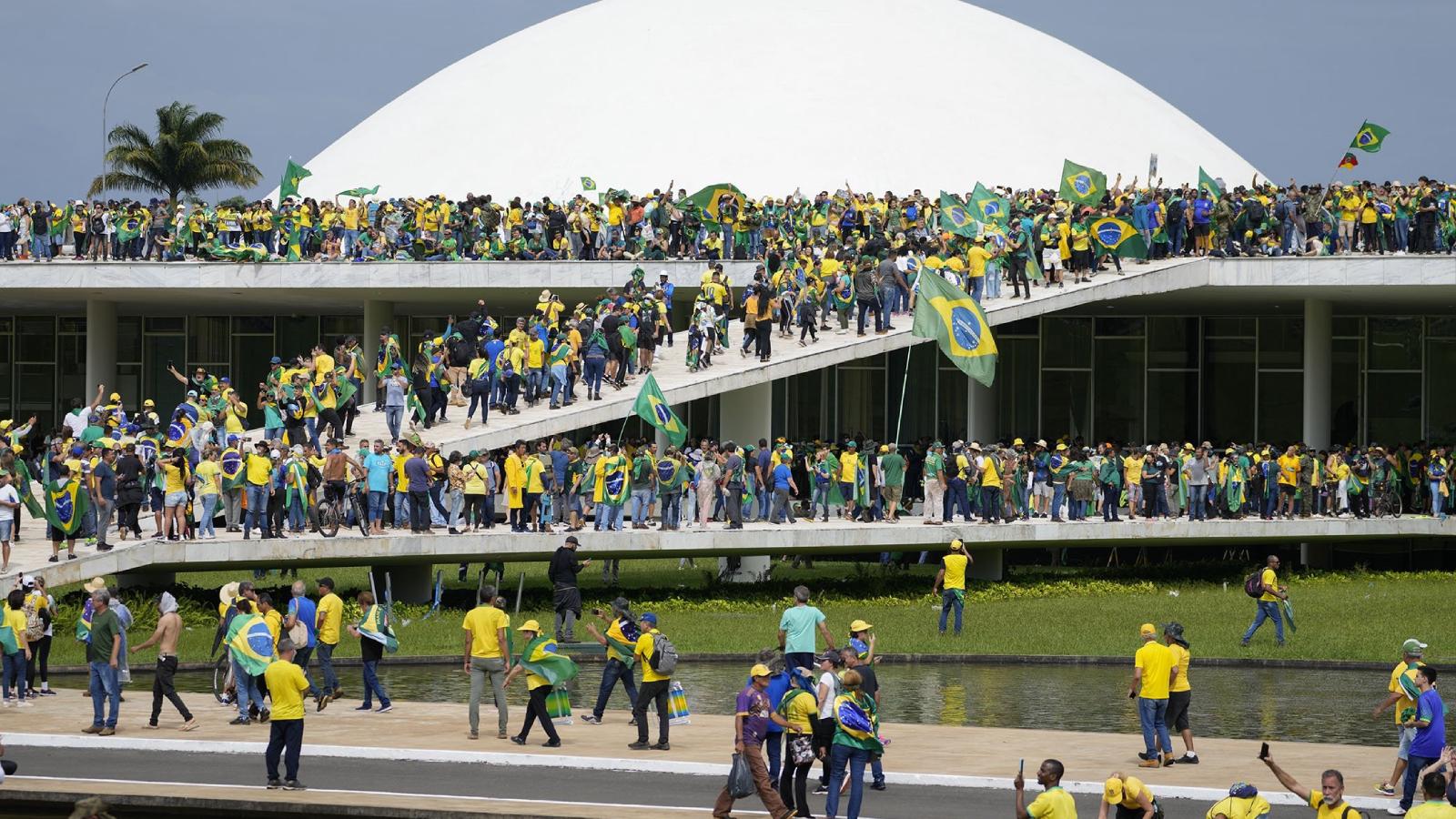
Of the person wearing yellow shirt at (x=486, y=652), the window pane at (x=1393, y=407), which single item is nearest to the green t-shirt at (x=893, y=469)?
the person wearing yellow shirt at (x=486, y=652)

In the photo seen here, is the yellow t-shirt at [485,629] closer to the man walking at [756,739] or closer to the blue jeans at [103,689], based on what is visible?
the blue jeans at [103,689]

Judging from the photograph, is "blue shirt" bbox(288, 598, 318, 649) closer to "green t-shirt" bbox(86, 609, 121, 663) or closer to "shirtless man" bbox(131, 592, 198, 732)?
"shirtless man" bbox(131, 592, 198, 732)

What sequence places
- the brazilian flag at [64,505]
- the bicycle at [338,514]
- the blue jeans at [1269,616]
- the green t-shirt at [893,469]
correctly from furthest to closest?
the green t-shirt at [893,469], the bicycle at [338,514], the blue jeans at [1269,616], the brazilian flag at [64,505]

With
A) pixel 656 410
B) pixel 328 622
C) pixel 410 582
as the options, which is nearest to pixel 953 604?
pixel 656 410

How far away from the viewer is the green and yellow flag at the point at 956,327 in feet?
91.7

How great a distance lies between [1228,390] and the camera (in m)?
41.2

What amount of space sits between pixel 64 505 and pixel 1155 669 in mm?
12952

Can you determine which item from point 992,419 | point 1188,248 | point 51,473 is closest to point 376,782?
point 51,473

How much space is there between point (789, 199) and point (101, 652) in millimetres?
23399

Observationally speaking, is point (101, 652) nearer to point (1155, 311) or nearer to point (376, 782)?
point (376, 782)

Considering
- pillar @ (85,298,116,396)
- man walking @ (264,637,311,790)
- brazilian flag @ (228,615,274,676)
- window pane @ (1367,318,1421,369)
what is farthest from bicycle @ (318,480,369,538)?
window pane @ (1367,318,1421,369)

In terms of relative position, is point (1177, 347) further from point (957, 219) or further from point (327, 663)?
point (327, 663)

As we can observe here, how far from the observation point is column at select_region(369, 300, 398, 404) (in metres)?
40.2

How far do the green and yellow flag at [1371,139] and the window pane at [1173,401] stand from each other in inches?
333
